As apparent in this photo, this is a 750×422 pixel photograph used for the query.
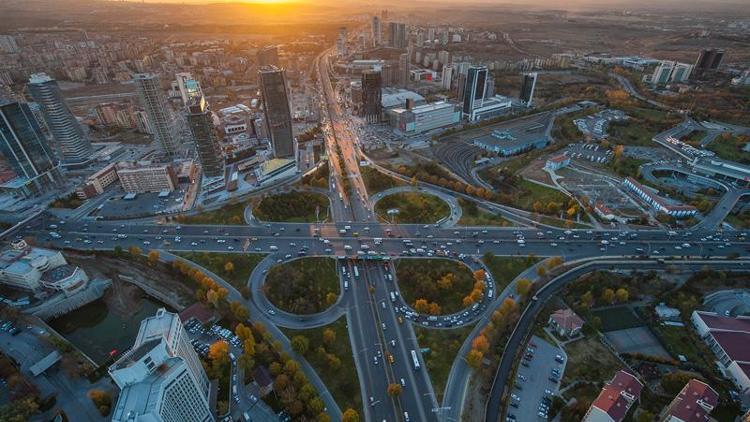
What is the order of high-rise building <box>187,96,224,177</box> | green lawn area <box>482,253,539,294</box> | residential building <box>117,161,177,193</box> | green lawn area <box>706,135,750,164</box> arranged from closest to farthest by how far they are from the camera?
green lawn area <box>482,253,539,294</box> → high-rise building <box>187,96,224,177</box> → residential building <box>117,161,177,193</box> → green lawn area <box>706,135,750,164</box>

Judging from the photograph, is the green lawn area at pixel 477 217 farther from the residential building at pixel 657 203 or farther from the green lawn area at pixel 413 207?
the residential building at pixel 657 203

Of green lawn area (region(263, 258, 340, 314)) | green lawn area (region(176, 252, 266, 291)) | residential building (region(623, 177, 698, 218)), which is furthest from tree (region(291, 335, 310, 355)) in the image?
residential building (region(623, 177, 698, 218))

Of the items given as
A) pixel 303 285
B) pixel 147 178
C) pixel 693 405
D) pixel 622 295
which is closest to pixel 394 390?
pixel 303 285

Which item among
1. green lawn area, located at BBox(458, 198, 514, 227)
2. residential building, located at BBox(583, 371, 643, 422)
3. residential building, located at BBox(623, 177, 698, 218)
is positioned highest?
residential building, located at BBox(583, 371, 643, 422)

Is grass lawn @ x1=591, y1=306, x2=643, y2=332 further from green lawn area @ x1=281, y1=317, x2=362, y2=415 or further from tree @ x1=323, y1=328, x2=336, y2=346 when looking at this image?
tree @ x1=323, y1=328, x2=336, y2=346

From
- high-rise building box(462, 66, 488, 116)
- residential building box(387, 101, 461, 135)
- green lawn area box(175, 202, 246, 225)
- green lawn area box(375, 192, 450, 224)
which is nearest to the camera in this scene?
green lawn area box(175, 202, 246, 225)
